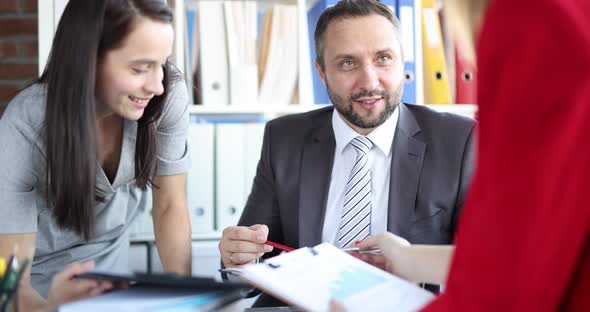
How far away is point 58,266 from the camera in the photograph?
1.54 metres

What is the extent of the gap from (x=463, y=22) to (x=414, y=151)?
2.87 feet

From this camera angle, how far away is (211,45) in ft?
6.42

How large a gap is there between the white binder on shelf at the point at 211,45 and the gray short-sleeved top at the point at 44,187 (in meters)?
0.47

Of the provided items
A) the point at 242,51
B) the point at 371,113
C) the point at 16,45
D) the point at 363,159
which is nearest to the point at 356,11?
the point at 371,113

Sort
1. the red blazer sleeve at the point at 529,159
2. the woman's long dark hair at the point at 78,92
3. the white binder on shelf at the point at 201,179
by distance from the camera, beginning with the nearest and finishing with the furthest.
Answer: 1. the red blazer sleeve at the point at 529,159
2. the woman's long dark hair at the point at 78,92
3. the white binder on shelf at the point at 201,179

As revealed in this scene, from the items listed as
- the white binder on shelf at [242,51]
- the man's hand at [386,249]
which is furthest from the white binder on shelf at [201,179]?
the man's hand at [386,249]

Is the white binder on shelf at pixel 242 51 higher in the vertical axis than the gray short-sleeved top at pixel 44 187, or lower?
higher

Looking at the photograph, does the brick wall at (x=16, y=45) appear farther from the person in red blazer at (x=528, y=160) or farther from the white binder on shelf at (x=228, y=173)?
the person in red blazer at (x=528, y=160)

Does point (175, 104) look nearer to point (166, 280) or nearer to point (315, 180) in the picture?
point (315, 180)

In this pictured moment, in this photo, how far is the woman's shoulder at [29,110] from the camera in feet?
4.04

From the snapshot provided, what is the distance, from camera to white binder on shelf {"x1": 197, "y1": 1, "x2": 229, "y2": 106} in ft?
6.40

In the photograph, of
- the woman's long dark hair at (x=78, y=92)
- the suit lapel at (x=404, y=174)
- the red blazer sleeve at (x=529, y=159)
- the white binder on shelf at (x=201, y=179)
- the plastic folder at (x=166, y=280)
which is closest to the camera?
the red blazer sleeve at (x=529, y=159)

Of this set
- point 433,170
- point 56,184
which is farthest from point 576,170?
point 56,184

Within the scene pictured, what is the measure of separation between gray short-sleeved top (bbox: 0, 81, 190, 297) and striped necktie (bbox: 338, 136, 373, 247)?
1.51ft
